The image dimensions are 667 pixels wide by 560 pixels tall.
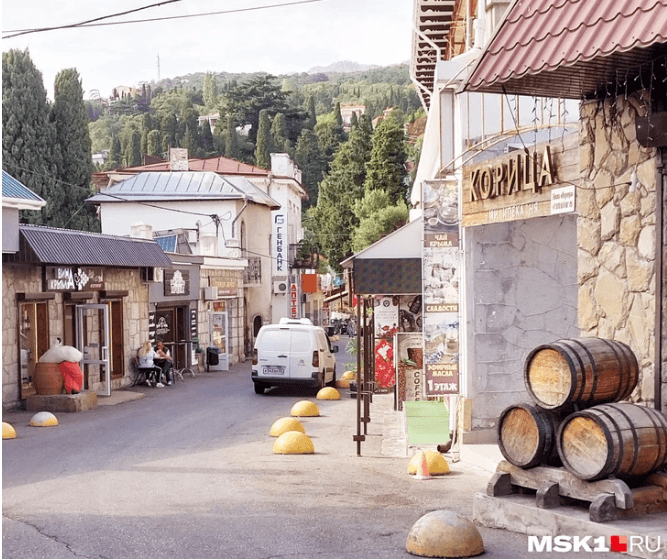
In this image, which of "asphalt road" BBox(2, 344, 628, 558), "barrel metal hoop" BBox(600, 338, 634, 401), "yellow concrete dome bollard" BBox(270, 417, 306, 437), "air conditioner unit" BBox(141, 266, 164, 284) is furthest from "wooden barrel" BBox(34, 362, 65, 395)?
"barrel metal hoop" BBox(600, 338, 634, 401)

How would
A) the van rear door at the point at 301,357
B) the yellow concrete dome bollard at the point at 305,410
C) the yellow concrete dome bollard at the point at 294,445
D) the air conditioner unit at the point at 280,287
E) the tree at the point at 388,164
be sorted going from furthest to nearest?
the air conditioner unit at the point at 280,287 < the tree at the point at 388,164 < the van rear door at the point at 301,357 < the yellow concrete dome bollard at the point at 305,410 < the yellow concrete dome bollard at the point at 294,445

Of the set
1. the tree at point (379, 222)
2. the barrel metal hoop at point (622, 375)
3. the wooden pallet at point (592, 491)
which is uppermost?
the tree at point (379, 222)

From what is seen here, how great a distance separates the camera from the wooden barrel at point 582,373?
721cm

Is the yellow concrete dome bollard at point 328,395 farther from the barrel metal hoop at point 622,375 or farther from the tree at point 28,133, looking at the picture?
the tree at point 28,133

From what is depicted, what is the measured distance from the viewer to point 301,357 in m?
23.8

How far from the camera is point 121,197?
47.7 meters

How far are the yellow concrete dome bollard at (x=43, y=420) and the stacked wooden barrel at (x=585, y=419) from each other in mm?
11597

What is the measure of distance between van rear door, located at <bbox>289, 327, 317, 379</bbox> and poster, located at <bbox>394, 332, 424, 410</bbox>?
489 cm

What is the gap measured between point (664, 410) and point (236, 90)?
3773 inches

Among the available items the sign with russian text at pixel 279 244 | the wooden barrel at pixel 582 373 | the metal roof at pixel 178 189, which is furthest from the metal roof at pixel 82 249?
the sign with russian text at pixel 279 244

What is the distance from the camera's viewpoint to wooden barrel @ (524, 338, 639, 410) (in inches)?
284

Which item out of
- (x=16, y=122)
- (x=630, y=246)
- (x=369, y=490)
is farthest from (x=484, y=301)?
(x=16, y=122)

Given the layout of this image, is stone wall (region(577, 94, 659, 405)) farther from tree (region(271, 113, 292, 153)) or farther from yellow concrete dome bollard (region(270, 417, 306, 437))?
tree (region(271, 113, 292, 153))

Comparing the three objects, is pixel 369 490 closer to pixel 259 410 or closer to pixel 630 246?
pixel 630 246
